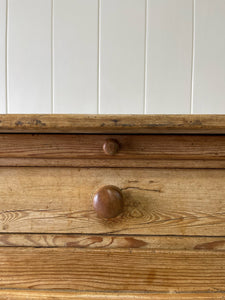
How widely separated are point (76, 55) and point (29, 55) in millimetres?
160

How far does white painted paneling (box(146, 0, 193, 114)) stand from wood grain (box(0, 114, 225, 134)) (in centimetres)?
51

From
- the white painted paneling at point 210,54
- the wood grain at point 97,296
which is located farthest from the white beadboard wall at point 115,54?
the wood grain at point 97,296

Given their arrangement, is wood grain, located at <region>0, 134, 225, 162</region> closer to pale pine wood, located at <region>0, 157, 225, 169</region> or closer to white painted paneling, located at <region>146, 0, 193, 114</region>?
pale pine wood, located at <region>0, 157, 225, 169</region>

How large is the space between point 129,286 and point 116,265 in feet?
0.12

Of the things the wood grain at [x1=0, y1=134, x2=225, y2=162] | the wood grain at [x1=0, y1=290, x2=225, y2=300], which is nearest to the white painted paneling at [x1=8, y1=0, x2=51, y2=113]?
the wood grain at [x1=0, y1=134, x2=225, y2=162]

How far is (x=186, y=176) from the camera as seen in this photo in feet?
1.30

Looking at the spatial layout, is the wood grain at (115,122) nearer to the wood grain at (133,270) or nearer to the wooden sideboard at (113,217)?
the wooden sideboard at (113,217)

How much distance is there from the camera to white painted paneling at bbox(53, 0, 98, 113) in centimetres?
82

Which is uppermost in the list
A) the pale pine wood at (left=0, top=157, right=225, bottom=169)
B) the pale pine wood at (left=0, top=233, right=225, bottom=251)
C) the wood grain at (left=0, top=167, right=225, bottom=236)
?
the pale pine wood at (left=0, top=157, right=225, bottom=169)

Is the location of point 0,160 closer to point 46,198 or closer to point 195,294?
point 46,198

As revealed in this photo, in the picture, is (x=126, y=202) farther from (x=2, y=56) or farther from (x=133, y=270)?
(x=2, y=56)

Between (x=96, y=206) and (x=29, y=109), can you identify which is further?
(x=29, y=109)

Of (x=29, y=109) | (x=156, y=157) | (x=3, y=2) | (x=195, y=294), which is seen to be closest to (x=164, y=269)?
(x=195, y=294)

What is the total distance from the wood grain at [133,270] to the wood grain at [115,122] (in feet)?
0.64
